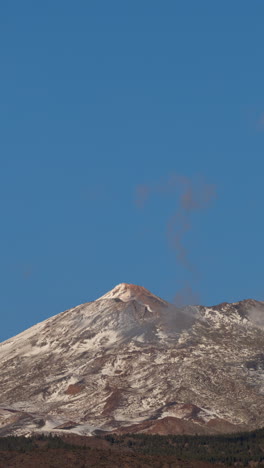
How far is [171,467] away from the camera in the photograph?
195m

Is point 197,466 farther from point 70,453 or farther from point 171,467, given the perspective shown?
point 70,453

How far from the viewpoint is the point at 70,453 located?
200 metres

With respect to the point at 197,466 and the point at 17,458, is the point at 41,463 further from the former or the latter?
the point at 197,466

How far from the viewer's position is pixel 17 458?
194 m

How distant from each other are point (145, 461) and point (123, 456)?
4.15 metres

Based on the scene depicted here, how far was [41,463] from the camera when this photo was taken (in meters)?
191

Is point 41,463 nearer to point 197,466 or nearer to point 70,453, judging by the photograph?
point 70,453

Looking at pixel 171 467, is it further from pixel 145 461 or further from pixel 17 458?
pixel 17 458

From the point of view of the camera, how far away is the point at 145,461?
A: 19600cm

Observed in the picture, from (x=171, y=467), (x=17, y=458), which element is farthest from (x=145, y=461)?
(x=17, y=458)

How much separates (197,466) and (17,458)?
2751 centimetres

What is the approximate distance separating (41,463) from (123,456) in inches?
546

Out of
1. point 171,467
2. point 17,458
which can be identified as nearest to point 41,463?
point 17,458

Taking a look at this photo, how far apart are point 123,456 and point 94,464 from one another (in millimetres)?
7430
